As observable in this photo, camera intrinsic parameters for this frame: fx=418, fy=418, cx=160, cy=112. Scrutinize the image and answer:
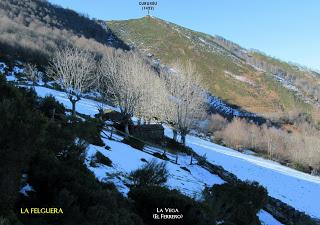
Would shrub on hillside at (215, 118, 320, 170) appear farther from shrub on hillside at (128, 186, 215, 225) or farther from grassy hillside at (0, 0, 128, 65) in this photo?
shrub on hillside at (128, 186, 215, 225)

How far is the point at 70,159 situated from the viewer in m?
10.7

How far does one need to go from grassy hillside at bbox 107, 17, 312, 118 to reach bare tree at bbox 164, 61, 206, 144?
337ft

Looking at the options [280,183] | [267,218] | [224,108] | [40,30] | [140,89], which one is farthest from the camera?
[224,108]

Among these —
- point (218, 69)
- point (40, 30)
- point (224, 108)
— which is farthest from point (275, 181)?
point (218, 69)

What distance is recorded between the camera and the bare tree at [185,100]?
1572 inches

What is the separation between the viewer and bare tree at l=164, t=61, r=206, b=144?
39938mm

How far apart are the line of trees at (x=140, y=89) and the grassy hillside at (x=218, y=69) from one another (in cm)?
10214

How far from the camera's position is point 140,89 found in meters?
34.8

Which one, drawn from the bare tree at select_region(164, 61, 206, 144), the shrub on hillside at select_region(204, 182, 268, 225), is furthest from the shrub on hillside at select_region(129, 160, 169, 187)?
the bare tree at select_region(164, 61, 206, 144)

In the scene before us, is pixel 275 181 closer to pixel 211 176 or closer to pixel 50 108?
pixel 211 176

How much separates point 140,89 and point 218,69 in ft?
443

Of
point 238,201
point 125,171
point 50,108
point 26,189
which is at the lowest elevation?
point 238,201

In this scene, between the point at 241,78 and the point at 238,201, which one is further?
the point at 241,78

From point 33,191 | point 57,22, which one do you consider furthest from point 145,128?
point 57,22
